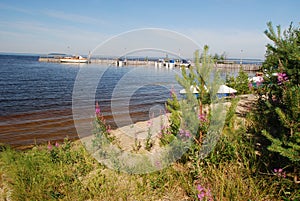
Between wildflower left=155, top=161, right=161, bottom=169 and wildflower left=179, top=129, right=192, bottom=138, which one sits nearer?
wildflower left=179, top=129, right=192, bottom=138

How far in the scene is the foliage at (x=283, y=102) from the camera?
2727 millimetres

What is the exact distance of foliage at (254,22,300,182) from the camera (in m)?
2.73

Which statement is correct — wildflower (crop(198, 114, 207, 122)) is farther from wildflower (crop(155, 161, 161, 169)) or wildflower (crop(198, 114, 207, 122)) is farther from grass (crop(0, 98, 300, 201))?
wildflower (crop(155, 161, 161, 169))

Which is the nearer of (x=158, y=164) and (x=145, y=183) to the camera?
(x=145, y=183)

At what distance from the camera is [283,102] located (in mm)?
3143

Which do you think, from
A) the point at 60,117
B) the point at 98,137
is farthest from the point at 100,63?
the point at 98,137

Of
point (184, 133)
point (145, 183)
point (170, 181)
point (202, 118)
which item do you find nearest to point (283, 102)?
point (202, 118)

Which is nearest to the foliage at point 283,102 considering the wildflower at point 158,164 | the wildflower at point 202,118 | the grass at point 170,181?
the grass at point 170,181

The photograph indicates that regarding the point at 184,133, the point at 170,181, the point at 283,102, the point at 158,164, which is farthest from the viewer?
the point at 158,164

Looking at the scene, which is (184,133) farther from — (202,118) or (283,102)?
(283,102)

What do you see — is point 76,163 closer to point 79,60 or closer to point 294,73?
point 294,73

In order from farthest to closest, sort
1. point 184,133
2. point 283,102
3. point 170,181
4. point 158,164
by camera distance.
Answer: point 158,164 → point 184,133 → point 170,181 → point 283,102

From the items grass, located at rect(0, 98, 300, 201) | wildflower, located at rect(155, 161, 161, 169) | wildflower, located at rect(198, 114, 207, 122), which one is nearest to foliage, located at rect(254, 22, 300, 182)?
grass, located at rect(0, 98, 300, 201)

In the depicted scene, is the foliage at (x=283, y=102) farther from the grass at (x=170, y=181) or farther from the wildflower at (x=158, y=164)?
the wildflower at (x=158, y=164)
